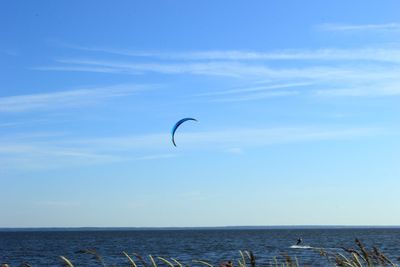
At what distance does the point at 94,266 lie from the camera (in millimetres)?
47594

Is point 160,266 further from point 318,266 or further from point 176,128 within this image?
point 176,128

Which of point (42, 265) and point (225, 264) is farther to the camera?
point (42, 265)

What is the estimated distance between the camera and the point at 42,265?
53.3 m

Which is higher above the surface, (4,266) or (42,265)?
(42,265)

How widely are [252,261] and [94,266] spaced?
143ft

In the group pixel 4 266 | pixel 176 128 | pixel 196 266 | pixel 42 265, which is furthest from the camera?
pixel 42 265

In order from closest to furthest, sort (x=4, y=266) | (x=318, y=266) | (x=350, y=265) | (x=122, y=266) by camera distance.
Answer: (x=4, y=266), (x=350, y=265), (x=318, y=266), (x=122, y=266)

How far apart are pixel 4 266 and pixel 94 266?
44354 millimetres

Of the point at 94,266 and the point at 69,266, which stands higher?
the point at 94,266

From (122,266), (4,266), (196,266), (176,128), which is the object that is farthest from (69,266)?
(122,266)

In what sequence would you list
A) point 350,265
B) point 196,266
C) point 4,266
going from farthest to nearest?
1. point 196,266
2. point 350,265
3. point 4,266

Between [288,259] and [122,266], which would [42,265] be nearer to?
[122,266]

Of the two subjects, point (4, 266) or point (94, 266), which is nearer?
point (4, 266)

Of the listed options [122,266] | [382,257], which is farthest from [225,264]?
[122,266]
